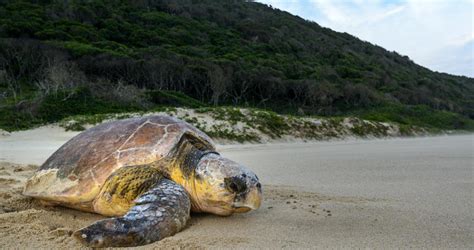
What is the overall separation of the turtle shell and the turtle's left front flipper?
0.45 meters

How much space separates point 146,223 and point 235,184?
27.6 inches

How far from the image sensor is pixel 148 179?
290 centimetres

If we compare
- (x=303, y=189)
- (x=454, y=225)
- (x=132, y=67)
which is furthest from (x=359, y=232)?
(x=132, y=67)

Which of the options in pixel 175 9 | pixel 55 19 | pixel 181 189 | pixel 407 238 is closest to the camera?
pixel 407 238

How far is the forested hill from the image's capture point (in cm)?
2600

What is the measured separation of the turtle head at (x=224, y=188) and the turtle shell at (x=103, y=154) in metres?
0.37

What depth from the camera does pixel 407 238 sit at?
2.31 meters

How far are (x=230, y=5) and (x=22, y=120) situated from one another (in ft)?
233

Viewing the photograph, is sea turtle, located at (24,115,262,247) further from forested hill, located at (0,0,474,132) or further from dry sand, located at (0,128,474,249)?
forested hill, located at (0,0,474,132)

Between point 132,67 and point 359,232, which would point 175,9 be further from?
point 359,232

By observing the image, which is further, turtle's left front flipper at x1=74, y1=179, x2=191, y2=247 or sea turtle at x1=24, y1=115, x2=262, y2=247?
sea turtle at x1=24, y1=115, x2=262, y2=247

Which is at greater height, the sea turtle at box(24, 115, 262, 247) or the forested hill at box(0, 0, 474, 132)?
the forested hill at box(0, 0, 474, 132)

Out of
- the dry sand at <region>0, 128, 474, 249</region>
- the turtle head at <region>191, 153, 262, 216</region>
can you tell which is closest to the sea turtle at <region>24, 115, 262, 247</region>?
the turtle head at <region>191, 153, 262, 216</region>

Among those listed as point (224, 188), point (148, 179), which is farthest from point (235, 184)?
point (148, 179)
